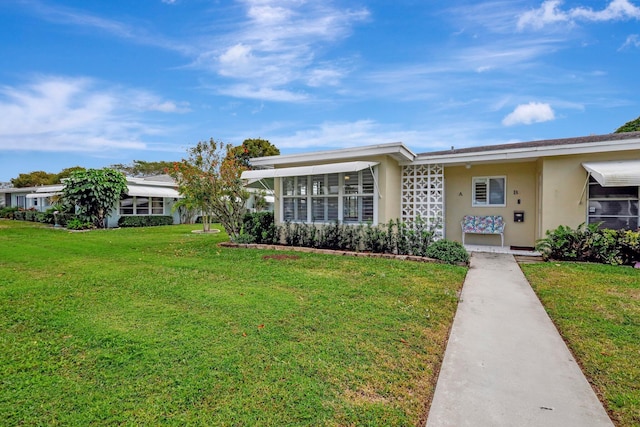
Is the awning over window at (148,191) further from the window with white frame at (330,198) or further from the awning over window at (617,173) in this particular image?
the awning over window at (617,173)

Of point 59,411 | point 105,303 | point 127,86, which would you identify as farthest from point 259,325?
point 127,86

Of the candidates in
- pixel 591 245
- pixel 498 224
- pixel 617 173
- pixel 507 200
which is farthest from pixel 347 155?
pixel 591 245

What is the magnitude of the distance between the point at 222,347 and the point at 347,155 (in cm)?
918

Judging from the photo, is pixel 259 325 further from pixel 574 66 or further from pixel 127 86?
pixel 127 86

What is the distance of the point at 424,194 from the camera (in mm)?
13234

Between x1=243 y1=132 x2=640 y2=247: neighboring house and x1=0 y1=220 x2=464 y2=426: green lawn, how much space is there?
467 cm

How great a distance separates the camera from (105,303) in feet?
20.0

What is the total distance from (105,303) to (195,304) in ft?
5.72

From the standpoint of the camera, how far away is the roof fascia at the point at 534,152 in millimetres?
9945

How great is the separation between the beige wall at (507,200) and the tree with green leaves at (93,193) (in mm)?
23637

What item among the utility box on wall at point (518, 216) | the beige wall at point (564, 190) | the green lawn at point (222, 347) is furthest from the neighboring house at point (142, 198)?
the beige wall at point (564, 190)

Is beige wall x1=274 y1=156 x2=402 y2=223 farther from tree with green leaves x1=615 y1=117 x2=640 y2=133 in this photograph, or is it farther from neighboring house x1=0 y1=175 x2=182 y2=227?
tree with green leaves x1=615 y1=117 x2=640 y2=133

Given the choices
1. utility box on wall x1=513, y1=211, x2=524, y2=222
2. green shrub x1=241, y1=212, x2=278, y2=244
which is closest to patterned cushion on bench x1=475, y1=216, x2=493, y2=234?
utility box on wall x1=513, y1=211, x2=524, y2=222

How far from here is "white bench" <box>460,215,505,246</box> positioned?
13.0 m
